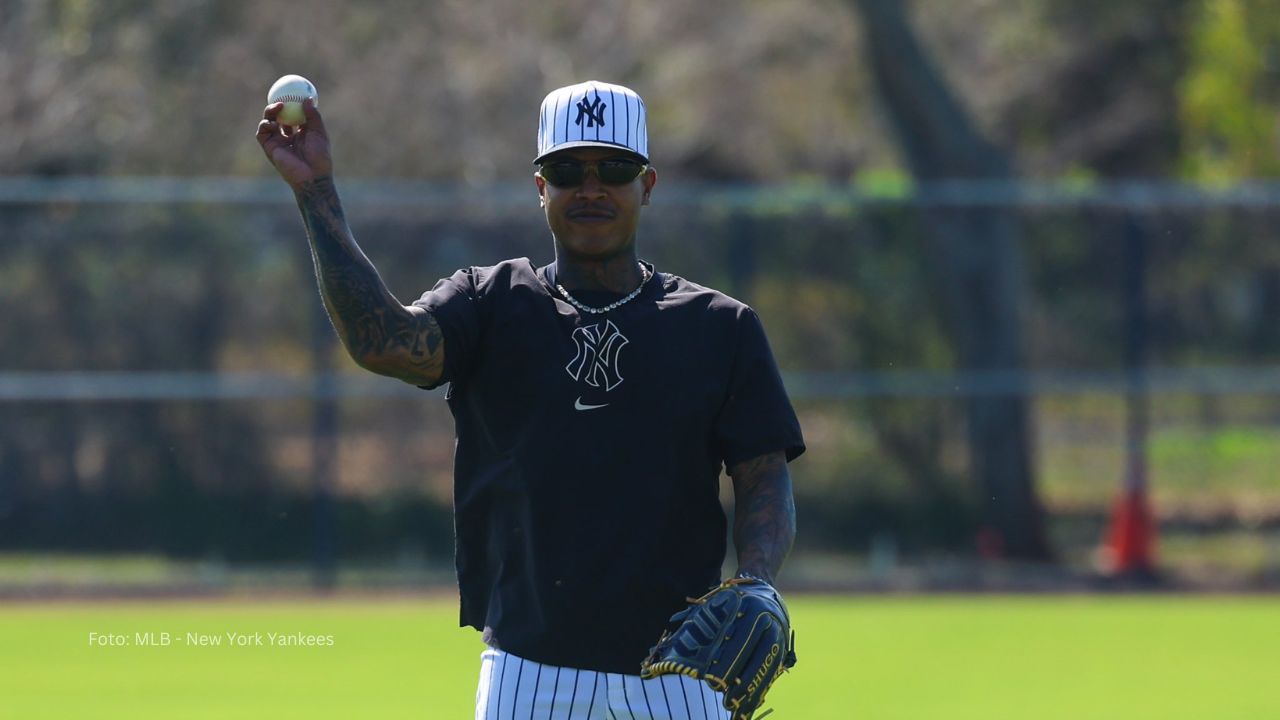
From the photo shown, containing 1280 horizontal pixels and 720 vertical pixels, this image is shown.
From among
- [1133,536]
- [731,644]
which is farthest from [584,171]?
[1133,536]

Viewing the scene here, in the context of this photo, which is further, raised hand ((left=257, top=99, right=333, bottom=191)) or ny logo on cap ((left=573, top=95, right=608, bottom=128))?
ny logo on cap ((left=573, top=95, right=608, bottom=128))

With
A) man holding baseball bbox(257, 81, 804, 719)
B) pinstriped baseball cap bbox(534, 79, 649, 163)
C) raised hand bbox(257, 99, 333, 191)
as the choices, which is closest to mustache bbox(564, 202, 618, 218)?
man holding baseball bbox(257, 81, 804, 719)

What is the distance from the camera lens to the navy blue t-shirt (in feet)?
12.4

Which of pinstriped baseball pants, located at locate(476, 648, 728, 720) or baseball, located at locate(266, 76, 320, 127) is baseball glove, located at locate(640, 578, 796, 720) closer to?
pinstriped baseball pants, located at locate(476, 648, 728, 720)

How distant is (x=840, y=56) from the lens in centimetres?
2845

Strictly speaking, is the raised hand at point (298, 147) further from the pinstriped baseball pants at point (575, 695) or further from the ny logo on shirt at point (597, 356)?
the pinstriped baseball pants at point (575, 695)

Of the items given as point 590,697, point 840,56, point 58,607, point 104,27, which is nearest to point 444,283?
point 590,697

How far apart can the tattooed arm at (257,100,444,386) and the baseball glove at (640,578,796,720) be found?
0.75 metres

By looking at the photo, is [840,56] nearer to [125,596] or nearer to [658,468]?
[125,596]

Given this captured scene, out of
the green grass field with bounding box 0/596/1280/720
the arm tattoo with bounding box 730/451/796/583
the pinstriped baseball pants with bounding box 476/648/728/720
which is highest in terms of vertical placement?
the arm tattoo with bounding box 730/451/796/583

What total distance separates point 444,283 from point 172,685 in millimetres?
6393

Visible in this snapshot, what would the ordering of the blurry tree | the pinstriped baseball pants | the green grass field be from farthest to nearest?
1. the blurry tree
2. the green grass field
3. the pinstriped baseball pants

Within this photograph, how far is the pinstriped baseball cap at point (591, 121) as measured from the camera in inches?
150

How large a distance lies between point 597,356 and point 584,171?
0.38 meters
